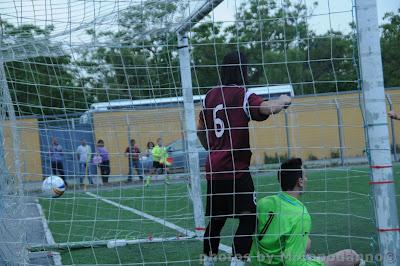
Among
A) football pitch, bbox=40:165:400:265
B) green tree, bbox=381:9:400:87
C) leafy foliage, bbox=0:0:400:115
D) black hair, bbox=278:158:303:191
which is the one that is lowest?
football pitch, bbox=40:165:400:265

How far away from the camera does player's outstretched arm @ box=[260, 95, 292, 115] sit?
14.8 ft

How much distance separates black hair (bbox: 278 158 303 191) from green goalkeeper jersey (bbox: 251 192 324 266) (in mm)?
74

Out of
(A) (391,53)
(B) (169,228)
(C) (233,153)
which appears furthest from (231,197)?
(A) (391,53)

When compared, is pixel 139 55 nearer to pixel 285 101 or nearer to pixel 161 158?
pixel 285 101

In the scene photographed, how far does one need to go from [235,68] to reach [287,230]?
1.35 meters

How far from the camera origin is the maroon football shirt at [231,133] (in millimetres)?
4848

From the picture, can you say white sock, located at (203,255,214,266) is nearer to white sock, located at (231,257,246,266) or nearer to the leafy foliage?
white sock, located at (231,257,246,266)

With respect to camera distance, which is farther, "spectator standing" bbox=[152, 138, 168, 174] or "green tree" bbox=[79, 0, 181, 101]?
"spectator standing" bbox=[152, 138, 168, 174]

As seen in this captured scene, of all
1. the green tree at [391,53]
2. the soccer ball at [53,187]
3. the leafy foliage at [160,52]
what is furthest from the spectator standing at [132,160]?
the green tree at [391,53]

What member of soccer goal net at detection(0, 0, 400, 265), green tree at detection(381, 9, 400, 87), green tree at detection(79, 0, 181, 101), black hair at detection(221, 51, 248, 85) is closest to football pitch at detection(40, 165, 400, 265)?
soccer goal net at detection(0, 0, 400, 265)

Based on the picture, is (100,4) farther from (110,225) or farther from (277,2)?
(110,225)

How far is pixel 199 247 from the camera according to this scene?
7324 millimetres

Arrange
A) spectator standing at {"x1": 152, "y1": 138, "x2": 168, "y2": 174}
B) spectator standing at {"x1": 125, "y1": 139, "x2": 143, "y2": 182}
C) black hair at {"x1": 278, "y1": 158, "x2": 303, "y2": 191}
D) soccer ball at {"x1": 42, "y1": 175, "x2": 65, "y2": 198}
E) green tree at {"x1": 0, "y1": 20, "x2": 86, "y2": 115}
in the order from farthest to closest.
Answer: soccer ball at {"x1": 42, "y1": 175, "x2": 65, "y2": 198} < spectator standing at {"x1": 152, "y1": 138, "x2": 168, "y2": 174} < spectator standing at {"x1": 125, "y1": 139, "x2": 143, "y2": 182} < green tree at {"x1": 0, "y1": 20, "x2": 86, "y2": 115} < black hair at {"x1": 278, "y1": 158, "x2": 303, "y2": 191}

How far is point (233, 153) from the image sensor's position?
4871 mm
